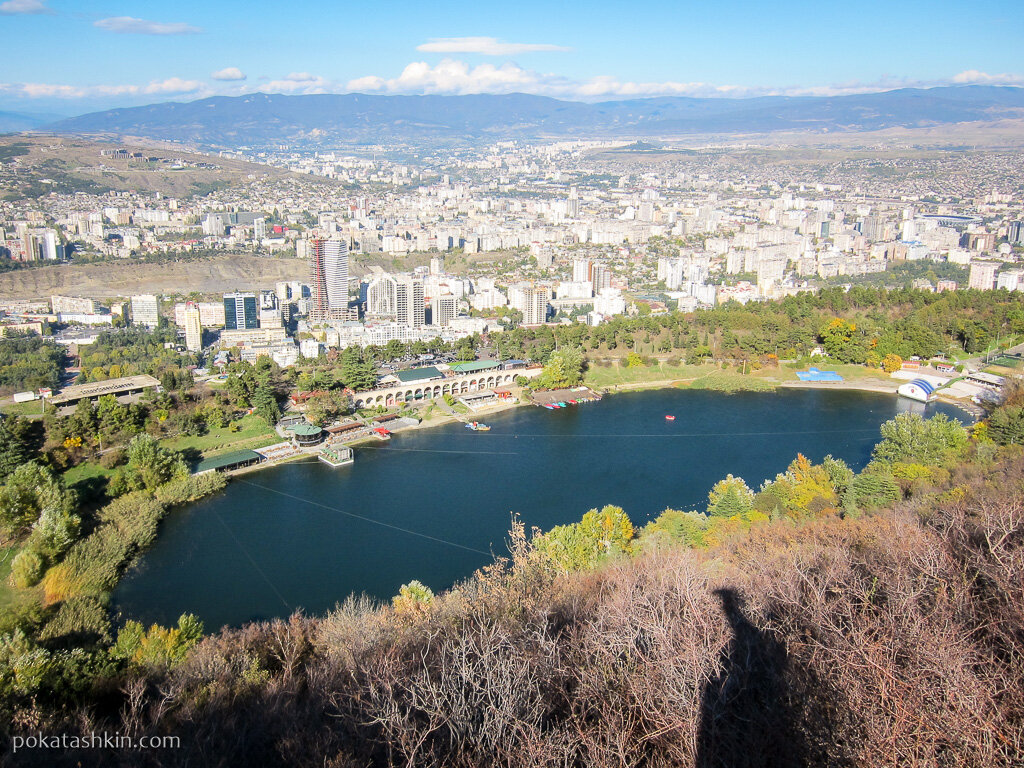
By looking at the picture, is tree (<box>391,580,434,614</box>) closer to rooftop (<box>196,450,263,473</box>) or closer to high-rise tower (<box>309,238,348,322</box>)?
rooftop (<box>196,450,263,473</box>)

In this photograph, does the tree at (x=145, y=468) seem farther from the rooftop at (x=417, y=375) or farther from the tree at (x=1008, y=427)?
the tree at (x=1008, y=427)

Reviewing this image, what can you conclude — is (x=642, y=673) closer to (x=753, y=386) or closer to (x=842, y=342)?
(x=753, y=386)

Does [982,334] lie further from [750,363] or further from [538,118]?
[538,118]

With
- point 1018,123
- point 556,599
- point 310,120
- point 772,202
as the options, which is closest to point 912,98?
point 1018,123

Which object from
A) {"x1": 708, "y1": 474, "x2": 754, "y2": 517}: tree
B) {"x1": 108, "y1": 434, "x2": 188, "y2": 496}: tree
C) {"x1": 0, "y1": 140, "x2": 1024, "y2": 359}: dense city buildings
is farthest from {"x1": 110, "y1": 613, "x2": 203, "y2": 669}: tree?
{"x1": 0, "y1": 140, "x2": 1024, "y2": 359}: dense city buildings

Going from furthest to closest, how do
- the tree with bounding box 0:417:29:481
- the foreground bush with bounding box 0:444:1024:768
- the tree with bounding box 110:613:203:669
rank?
the tree with bounding box 0:417:29:481
the tree with bounding box 110:613:203:669
the foreground bush with bounding box 0:444:1024:768

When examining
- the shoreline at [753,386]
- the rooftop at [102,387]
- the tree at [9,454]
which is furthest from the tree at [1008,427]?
the rooftop at [102,387]
